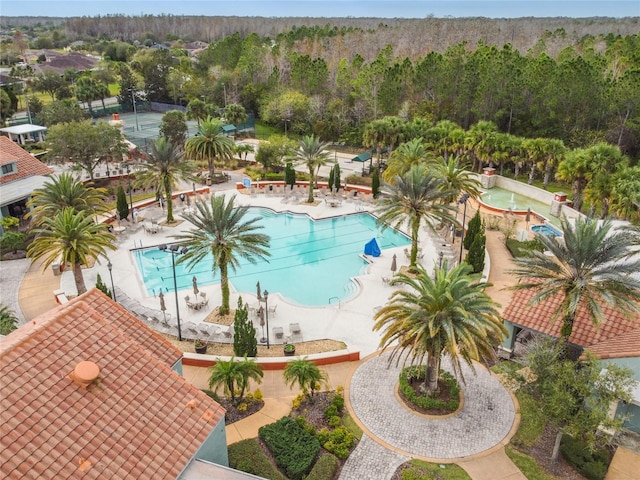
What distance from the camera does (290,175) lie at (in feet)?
150

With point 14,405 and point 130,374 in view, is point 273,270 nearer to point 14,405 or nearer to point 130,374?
point 130,374

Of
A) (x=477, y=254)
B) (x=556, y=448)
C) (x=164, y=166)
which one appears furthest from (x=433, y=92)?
(x=556, y=448)

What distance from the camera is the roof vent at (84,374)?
41.7ft

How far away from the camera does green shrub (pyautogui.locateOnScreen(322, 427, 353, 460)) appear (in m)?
16.9

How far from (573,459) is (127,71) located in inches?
3473

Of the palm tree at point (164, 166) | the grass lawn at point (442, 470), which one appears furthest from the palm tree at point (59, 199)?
the grass lawn at point (442, 470)

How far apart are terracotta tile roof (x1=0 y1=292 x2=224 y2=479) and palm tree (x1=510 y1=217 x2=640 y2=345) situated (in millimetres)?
13551

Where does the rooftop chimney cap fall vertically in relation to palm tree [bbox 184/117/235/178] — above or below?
above

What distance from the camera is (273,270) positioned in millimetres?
32781

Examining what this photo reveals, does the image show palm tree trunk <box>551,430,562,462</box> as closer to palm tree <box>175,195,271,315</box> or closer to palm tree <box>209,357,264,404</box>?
palm tree <box>209,357,264,404</box>

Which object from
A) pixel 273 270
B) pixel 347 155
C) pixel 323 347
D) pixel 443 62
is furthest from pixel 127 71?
pixel 323 347

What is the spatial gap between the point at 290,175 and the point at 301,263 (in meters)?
14.0

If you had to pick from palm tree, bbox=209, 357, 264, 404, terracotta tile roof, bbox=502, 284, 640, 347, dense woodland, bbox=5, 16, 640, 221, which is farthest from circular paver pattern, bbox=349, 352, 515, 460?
dense woodland, bbox=5, 16, 640, 221

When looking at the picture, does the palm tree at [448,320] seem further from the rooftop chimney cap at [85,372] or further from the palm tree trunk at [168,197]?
the palm tree trunk at [168,197]
